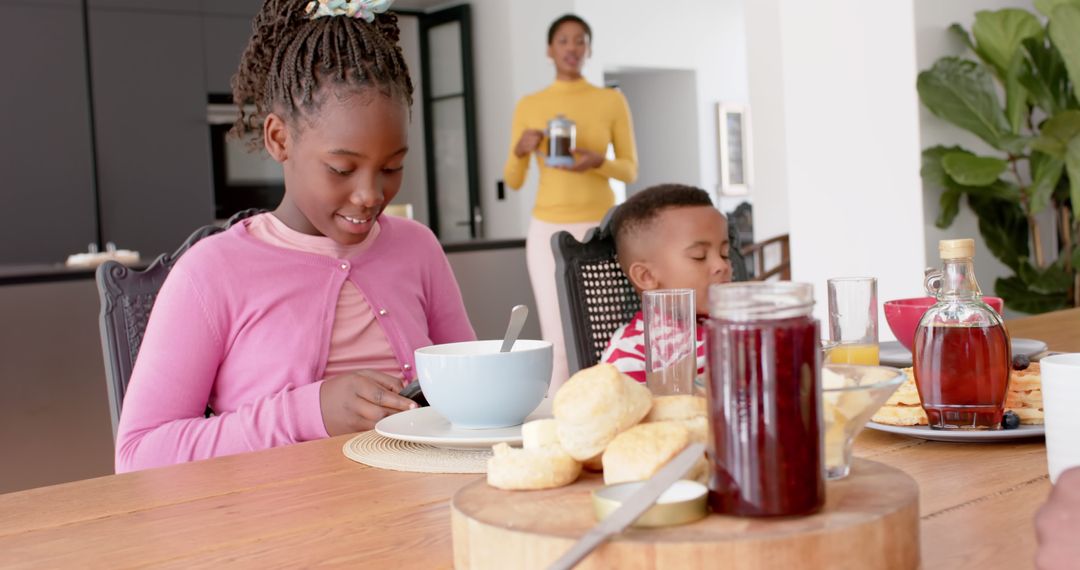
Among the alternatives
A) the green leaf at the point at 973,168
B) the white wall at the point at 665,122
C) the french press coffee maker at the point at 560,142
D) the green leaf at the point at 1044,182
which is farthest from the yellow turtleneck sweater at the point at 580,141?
the white wall at the point at 665,122

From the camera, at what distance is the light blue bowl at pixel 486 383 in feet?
3.37

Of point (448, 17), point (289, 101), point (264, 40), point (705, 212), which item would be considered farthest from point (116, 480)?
point (448, 17)

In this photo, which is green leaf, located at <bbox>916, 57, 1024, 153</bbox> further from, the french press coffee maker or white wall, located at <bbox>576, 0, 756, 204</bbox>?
white wall, located at <bbox>576, 0, 756, 204</bbox>

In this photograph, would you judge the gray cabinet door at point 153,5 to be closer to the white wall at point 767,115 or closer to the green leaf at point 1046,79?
the white wall at point 767,115

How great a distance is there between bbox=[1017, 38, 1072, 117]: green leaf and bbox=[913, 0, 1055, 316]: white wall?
0.28 meters

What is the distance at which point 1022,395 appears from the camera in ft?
3.51

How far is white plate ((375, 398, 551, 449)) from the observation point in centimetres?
101

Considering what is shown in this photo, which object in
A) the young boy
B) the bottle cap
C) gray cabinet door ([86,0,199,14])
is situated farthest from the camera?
gray cabinet door ([86,0,199,14])

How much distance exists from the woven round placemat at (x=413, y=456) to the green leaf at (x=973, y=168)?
9.16 feet

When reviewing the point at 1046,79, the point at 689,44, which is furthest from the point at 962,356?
the point at 689,44

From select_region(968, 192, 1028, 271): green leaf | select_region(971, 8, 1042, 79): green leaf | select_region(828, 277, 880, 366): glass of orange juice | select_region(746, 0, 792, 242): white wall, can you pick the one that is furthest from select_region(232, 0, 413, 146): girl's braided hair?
select_region(746, 0, 792, 242): white wall

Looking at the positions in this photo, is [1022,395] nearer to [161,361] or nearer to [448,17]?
[161,361]

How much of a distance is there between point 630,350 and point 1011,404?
642mm

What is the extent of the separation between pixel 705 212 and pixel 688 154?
8.21m
